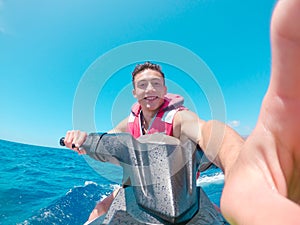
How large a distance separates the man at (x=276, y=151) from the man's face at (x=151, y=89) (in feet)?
3.81

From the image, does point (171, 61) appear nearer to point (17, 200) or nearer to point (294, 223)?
point (294, 223)

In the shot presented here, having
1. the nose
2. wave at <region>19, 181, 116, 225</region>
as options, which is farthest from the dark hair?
wave at <region>19, 181, 116, 225</region>

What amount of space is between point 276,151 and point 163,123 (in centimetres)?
112

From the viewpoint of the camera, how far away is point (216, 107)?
1.37 metres

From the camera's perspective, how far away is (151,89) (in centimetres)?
166

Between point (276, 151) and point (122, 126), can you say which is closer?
point (276, 151)

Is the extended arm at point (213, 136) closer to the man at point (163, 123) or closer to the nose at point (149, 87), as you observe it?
the man at point (163, 123)

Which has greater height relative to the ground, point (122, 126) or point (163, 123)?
point (122, 126)

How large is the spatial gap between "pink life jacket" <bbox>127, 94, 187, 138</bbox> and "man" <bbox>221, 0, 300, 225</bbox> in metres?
1.03

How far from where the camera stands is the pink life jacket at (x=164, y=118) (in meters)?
1.58

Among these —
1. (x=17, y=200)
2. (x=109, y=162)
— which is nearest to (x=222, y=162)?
(x=109, y=162)

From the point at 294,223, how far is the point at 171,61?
1.31m

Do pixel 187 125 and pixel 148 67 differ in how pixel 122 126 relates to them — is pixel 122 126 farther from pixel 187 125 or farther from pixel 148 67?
pixel 187 125

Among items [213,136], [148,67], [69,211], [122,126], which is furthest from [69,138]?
[69,211]
